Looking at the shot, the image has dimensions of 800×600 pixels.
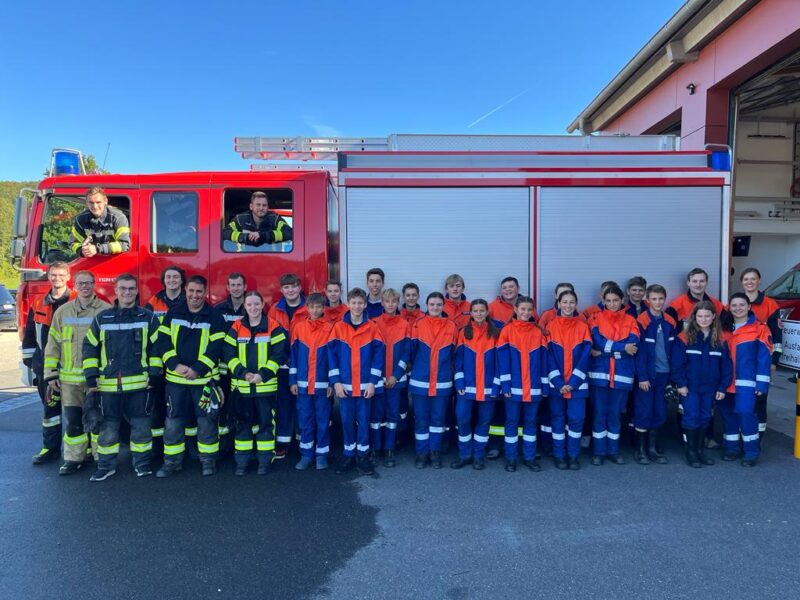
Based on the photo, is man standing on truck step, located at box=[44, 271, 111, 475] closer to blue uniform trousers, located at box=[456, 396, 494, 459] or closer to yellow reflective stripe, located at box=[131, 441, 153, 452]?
yellow reflective stripe, located at box=[131, 441, 153, 452]

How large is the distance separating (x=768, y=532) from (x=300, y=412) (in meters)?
3.31

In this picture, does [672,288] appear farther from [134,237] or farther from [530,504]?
[134,237]

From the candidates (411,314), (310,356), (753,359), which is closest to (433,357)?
(411,314)

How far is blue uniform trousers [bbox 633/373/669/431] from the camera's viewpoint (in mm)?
4105

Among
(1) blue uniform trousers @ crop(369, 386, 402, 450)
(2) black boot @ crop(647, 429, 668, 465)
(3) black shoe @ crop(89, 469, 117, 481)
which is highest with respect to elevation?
(1) blue uniform trousers @ crop(369, 386, 402, 450)

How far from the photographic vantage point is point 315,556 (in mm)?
2785

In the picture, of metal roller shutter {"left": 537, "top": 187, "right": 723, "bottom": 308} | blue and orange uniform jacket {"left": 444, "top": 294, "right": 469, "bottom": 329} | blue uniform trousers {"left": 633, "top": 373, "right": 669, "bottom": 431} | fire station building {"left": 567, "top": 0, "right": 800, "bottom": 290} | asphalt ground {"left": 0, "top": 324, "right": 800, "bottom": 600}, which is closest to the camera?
asphalt ground {"left": 0, "top": 324, "right": 800, "bottom": 600}

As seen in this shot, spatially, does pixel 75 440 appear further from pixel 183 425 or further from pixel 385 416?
pixel 385 416

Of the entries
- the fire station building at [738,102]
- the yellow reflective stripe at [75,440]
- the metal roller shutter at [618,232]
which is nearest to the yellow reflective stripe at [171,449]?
the yellow reflective stripe at [75,440]

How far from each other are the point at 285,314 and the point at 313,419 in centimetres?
91

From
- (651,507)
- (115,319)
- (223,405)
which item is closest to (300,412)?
(223,405)

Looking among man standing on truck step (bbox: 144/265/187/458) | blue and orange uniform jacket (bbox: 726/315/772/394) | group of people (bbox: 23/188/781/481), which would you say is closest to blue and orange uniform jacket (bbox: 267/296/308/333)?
group of people (bbox: 23/188/781/481)

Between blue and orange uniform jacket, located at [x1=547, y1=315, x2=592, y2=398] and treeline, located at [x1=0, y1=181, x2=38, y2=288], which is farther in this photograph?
treeline, located at [x1=0, y1=181, x2=38, y2=288]

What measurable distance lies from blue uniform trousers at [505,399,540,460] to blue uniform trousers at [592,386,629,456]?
0.56m
